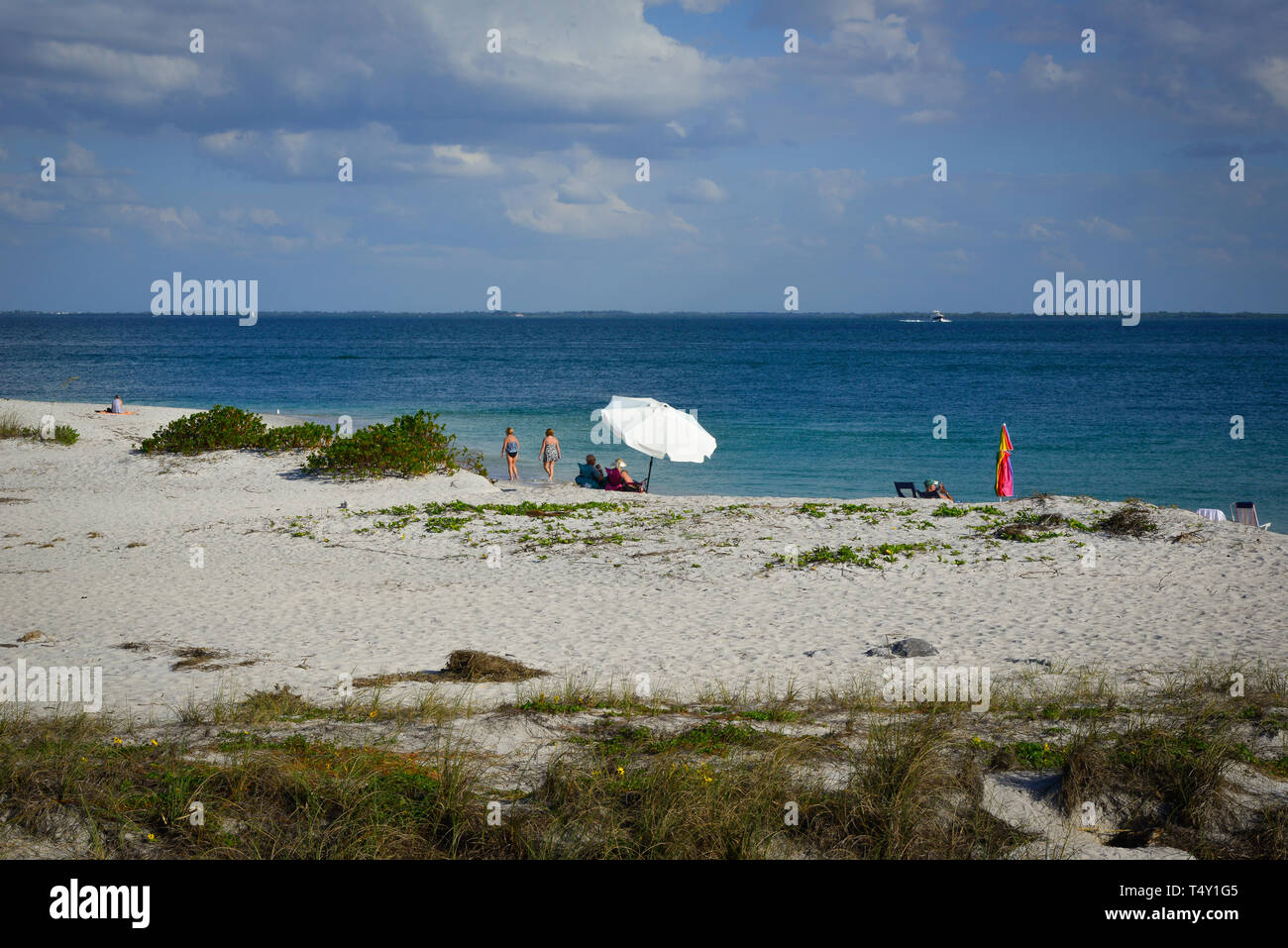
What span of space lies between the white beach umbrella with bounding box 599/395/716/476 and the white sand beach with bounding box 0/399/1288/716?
114cm

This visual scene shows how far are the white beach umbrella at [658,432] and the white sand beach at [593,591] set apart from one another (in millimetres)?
1139

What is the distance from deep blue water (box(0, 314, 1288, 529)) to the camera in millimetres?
28453

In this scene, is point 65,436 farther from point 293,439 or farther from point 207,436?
point 293,439

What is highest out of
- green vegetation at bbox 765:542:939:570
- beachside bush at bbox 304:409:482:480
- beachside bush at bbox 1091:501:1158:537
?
beachside bush at bbox 304:409:482:480

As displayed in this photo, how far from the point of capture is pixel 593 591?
13.1 metres

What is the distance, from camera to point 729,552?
586 inches

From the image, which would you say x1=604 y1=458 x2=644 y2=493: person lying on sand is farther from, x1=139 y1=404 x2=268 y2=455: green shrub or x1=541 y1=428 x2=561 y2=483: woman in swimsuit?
x1=139 y1=404 x2=268 y2=455: green shrub

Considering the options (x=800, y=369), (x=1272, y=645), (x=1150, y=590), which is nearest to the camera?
(x=1272, y=645)

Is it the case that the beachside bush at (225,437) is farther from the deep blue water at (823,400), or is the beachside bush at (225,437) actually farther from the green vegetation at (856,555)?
the green vegetation at (856,555)

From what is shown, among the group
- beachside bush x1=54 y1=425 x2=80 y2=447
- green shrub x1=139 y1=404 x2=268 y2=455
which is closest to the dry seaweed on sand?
green shrub x1=139 y1=404 x2=268 y2=455
